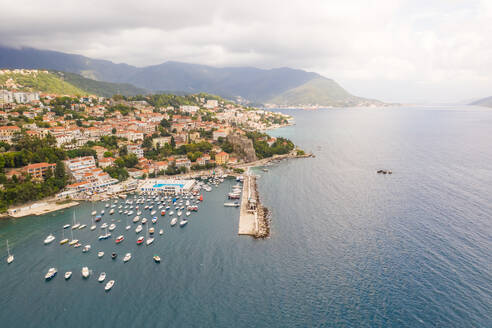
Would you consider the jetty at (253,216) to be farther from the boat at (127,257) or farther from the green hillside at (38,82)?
the green hillside at (38,82)

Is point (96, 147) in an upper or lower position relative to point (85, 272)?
upper

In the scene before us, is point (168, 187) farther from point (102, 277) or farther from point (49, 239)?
point (102, 277)

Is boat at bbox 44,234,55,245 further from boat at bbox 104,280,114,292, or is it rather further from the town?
the town

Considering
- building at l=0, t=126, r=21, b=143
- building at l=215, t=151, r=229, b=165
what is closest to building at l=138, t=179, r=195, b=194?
building at l=215, t=151, r=229, b=165

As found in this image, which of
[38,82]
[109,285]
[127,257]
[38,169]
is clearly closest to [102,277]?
[109,285]

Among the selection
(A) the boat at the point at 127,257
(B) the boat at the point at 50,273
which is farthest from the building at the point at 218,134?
(B) the boat at the point at 50,273

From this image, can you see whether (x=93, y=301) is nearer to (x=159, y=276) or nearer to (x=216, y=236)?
(x=159, y=276)
